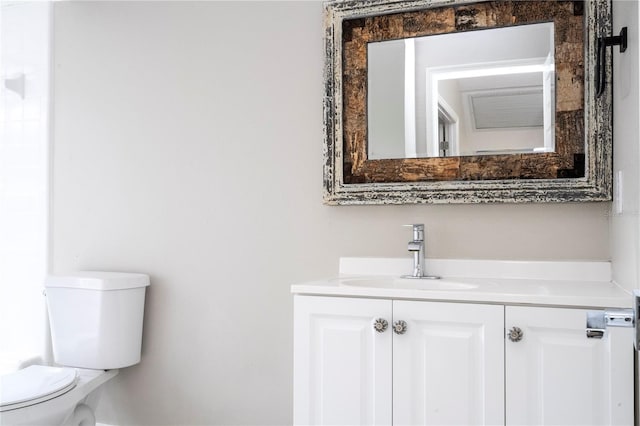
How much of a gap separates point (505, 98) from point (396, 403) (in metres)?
1.05

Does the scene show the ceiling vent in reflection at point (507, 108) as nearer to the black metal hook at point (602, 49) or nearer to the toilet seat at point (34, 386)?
the black metal hook at point (602, 49)

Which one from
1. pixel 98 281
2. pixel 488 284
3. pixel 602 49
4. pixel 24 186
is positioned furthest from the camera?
pixel 24 186

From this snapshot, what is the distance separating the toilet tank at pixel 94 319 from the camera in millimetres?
2070

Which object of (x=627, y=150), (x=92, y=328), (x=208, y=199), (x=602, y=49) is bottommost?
(x=92, y=328)

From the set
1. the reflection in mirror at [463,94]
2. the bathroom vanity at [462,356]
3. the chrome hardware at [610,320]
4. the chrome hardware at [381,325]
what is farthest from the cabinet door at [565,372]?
the reflection in mirror at [463,94]

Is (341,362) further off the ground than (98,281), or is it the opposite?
(98,281)

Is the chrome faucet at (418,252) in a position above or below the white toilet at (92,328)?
above

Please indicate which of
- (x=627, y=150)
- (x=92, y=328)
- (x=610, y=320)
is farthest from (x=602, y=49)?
(x=92, y=328)

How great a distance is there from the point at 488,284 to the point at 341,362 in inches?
20.6

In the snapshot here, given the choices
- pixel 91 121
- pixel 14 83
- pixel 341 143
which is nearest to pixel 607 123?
pixel 341 143

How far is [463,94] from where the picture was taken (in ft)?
5.91

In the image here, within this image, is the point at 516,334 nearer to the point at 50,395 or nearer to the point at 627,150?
the point at 627,150

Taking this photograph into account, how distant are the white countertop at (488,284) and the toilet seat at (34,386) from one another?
946 mm

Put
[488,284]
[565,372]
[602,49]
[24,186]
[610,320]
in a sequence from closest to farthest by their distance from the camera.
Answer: [610,320]
[565,372]
[602,49]
[488,284]
[24,186]
